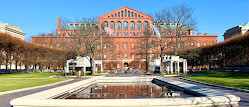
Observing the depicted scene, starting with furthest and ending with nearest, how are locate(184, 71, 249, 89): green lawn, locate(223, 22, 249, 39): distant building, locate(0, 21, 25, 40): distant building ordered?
1. locate(223, 22, 249, 39): distant building
2. locate(0, 21, 25, 40): distant building
3. locate(184, 71, 249, 89): green lawn

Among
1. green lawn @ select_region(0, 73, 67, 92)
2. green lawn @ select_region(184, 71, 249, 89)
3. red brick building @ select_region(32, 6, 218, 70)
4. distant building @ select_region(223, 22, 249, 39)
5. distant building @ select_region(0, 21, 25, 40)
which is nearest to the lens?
green lawn @ select_region(0, 73, 67, 92)

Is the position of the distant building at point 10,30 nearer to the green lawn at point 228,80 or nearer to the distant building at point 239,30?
the green lawn at point 228,80

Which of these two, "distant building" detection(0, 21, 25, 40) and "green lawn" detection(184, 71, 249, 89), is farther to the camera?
"distant building" detection(0, 21, 25, 40)

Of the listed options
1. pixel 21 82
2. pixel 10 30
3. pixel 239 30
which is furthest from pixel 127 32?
pixel 21 82

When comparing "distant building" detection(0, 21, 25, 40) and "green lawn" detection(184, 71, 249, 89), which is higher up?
"distant building" detection(0, 21, 25, 40)

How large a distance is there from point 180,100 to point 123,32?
→ 77.6 m

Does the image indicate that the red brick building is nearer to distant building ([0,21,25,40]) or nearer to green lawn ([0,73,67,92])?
distant building ([0,21,25,40])

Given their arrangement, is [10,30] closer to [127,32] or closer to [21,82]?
[127,32]

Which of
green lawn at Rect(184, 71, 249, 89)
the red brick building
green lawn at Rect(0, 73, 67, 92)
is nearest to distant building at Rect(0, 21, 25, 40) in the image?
the red brick building

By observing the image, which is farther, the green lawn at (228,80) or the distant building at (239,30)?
the distant building at (239,30)

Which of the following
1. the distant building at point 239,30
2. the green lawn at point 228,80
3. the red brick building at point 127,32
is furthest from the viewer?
the red brick building at point 127,32

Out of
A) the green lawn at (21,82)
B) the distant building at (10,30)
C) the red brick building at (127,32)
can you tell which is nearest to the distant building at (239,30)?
Answer: the red brick building at (127,32)

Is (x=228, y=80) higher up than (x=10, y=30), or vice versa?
(x=10, y=30)

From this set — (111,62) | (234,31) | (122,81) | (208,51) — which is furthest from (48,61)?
(234,31)
